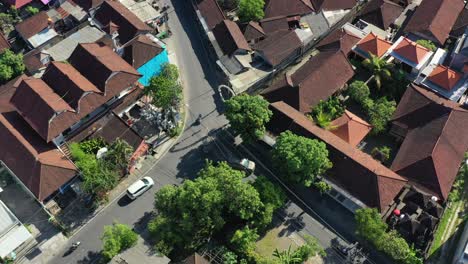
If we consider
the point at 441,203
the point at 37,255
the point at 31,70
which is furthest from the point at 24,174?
the point at 441,203

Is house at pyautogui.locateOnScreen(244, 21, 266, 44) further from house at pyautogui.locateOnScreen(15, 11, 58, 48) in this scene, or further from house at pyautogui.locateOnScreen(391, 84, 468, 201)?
house at pyautogui.locateOnScreen(15, 11, 58, 48)

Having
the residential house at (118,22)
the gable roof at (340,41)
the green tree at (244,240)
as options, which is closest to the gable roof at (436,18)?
the gable roof at (340,41)

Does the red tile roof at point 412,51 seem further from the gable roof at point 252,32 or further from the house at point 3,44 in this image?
the house at point 3,44

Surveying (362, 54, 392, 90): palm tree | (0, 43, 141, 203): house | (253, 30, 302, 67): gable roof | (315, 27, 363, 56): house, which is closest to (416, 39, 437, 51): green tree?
(362, 54, 392, 90): palm tree

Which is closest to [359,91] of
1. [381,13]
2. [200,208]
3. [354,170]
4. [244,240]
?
[354,170]

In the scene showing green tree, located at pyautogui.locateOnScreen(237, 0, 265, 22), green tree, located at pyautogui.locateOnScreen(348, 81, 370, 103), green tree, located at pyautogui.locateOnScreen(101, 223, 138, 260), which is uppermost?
green tree, located at pyautogui.locateOnScreen(237, 0, 265, 22)

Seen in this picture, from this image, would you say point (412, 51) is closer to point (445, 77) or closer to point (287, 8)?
point (445, 77)
